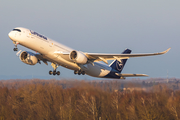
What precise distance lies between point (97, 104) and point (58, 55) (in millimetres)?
25920

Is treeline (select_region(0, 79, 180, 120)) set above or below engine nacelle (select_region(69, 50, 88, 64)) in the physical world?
below

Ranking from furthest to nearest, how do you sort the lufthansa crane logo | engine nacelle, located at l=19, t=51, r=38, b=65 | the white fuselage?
the lufthansa crane logo < engine nacelle, located at l=19, t=51, r=38, b=65 < the white fuselage

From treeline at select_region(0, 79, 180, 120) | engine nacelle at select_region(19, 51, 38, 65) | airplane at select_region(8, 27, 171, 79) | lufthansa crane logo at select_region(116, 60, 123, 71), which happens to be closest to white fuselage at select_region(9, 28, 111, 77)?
airplane at select_region(8, 27, 171, 79)

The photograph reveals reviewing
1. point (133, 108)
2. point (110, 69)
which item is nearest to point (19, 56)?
point (110, 69)

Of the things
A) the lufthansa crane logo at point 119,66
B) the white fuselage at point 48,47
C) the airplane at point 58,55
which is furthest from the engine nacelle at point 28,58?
the lufthansa crane logo at point 119,66

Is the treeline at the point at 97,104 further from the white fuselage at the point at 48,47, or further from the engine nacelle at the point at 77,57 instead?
the engine nacelle at the point at 77,57

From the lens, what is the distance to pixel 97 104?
59.2 m

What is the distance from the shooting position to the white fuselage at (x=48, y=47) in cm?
A: 3400

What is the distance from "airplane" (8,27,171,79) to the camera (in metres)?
34.2

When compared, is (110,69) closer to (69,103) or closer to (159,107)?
(159,107)

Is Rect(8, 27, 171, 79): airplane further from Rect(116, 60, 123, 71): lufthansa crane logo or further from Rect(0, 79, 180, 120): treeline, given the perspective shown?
Rect(0, 79, 180, 120): treeline

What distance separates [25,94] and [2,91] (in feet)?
63.4

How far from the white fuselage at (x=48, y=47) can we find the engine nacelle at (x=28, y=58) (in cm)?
337

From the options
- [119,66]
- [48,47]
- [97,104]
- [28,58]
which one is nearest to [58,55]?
[48,47]
